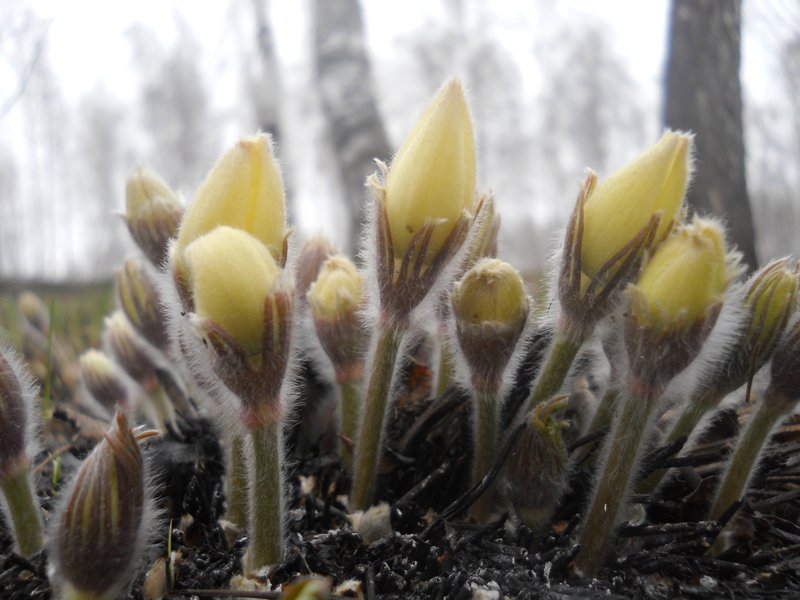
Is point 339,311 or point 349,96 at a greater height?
point 349,96

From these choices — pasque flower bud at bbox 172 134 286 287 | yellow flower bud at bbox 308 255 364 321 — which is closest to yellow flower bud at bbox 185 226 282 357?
pasque flower bud at bbox 172 134 286 287

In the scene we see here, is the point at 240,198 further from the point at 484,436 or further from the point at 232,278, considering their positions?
the point at 484,436

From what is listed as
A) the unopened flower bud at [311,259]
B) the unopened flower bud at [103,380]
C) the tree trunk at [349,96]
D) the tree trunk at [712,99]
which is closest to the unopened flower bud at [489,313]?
the unopened flower bud at [311,259]

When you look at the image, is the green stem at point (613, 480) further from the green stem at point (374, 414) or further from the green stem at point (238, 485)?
the green stem at point (238, 485)

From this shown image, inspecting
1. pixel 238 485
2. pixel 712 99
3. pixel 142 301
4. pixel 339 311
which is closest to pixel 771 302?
pixel 339 311

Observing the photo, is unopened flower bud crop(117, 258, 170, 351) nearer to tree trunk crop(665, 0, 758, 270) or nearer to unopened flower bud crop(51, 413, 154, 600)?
unopened flower bud crop(51, 413, 154, 600)
